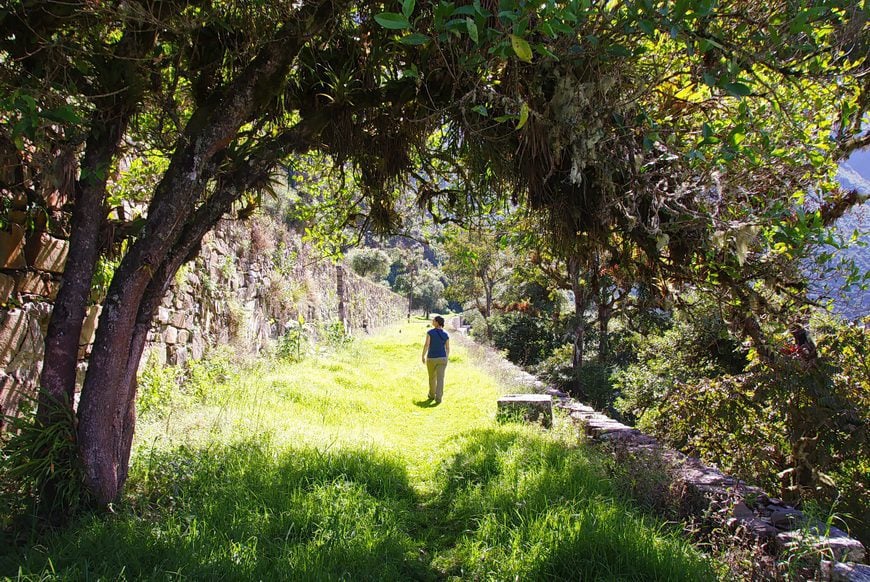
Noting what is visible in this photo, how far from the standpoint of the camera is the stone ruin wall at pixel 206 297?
345 centimetres

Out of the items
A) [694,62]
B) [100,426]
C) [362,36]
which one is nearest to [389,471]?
[100,426]

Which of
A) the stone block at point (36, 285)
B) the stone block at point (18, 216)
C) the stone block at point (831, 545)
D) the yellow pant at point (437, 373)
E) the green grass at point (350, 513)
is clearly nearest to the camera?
the green grass at point (350, 513)

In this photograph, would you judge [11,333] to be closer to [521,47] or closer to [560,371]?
[521,47]

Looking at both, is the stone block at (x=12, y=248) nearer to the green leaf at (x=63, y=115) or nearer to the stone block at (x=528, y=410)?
the green leaf at (x=63, y=115)

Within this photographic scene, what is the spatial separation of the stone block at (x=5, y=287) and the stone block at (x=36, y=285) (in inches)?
2.8

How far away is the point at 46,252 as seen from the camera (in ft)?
12.3

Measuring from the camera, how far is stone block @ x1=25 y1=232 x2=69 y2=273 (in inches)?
142

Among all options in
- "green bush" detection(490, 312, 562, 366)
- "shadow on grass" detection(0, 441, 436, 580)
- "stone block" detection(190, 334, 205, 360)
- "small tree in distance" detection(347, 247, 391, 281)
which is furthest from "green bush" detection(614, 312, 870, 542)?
"small tree in distance" detection(347, 247, 391, 281)

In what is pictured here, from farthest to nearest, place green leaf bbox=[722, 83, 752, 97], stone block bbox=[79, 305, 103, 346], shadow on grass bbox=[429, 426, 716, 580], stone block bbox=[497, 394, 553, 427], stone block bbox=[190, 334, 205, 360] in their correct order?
stone block bbox=[190, 334, 205, 360], stone block bbox=[497, 394, 553, 427], stone block bbox=[79, 305, 103, 346], shadow on grass bbox=[429, 426, 716, 580], green leaf bbox=[722, 83, 752, 97]

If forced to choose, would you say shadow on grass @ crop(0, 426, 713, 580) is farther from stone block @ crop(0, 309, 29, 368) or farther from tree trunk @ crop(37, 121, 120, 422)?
stone block @ crop(0, 309, 29, 368)

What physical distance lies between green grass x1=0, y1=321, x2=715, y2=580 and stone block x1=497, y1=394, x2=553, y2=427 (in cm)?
39

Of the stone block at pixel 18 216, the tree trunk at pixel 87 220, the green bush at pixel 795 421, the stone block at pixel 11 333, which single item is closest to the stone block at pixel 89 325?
the stone block at pixel 11 333

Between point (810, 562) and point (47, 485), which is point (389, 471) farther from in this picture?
point (810, 562)

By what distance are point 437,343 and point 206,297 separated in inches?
151
